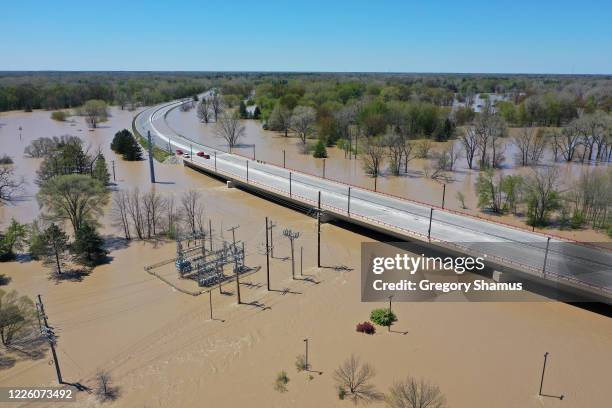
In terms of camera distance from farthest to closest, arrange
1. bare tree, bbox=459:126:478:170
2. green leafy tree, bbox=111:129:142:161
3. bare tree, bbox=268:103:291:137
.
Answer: bare tree, bbox=268:103:291:137
green leafy tree, bbox=111:129:142:161
bare tree, bbox=459:126:478:170

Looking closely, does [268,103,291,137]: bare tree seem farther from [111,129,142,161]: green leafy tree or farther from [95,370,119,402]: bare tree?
[95,370,119,402]: bare tree

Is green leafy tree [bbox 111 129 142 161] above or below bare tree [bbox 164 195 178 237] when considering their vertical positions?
above

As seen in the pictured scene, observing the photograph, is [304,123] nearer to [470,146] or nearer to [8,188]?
[470,146]

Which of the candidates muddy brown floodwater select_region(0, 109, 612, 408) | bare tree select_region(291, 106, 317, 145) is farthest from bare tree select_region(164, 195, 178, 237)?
bare tree select_region(291, 106, 317, 145)

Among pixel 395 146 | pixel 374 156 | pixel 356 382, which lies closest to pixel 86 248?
pixel 356 382

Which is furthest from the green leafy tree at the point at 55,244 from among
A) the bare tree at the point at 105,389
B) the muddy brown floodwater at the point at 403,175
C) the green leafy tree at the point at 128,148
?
the green leafy tree at the point at 128,148

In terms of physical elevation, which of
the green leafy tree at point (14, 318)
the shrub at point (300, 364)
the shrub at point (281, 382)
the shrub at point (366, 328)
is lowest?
the shrub at point (281, 382)

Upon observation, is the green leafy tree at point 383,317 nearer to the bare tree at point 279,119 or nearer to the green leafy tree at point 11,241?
the green leafy tree at point 11,241
